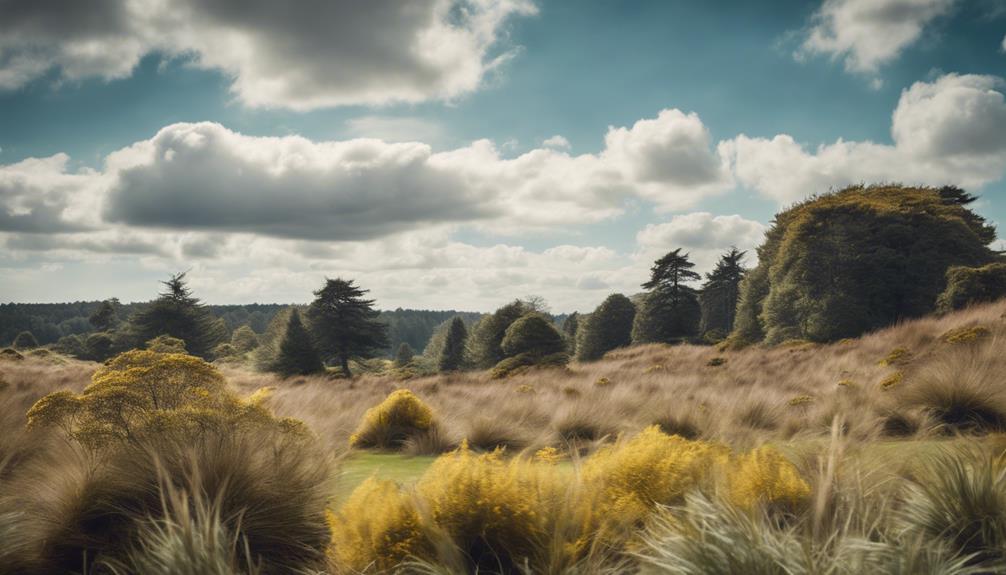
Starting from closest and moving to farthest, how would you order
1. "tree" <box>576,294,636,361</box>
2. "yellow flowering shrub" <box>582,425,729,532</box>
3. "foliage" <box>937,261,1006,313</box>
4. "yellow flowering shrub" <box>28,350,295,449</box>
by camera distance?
"yellow flowering shrub" <box>582,425,729,532</box> → "yellow flowering shrub" <box>28,350,295,449</box> → "foliage" <box>937,261,1006,313</box> → "tree" <box>576,294,636,361</box>

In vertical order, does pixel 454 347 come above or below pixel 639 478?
below

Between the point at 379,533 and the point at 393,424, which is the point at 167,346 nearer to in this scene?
the point at 393,424

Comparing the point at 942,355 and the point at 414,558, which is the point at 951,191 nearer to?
the point at 942,355

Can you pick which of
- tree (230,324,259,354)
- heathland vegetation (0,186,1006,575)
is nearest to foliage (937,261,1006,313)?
heathland vegetation (0,186,1006,575)

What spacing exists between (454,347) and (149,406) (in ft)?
171

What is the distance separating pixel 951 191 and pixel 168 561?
49.1 metres

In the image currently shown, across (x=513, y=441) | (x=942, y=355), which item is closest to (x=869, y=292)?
(x=942, y=355)

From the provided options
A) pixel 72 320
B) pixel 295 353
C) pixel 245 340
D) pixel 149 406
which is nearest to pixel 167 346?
pixel 295 353

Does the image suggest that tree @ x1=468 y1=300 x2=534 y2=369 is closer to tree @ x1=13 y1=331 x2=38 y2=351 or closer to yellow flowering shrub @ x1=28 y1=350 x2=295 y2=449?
yellow flowering shrub @ x1=28 y1=350 x2=295 y2=449

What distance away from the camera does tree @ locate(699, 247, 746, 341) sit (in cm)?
5322

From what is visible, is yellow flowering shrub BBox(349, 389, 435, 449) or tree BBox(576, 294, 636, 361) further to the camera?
tree BBox(576, 294, 636, 361)

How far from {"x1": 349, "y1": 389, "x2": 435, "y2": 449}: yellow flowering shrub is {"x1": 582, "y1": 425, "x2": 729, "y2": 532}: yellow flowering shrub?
463cm

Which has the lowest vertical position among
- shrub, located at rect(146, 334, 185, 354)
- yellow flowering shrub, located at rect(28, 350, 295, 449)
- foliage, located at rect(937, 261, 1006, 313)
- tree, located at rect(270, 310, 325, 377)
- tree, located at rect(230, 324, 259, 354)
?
tree, located at rect(230, 324, 259, 354)

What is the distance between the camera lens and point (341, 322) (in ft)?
122
